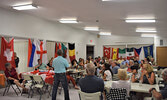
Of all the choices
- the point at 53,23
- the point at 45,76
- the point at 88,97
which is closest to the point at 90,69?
the point at 88,97

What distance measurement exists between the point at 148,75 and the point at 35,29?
526cm

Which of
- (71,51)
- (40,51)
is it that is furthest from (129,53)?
(40,51)

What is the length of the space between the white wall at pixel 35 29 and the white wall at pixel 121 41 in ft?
11.1

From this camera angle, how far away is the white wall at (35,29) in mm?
5777

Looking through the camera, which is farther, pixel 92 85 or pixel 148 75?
pixel 148 75

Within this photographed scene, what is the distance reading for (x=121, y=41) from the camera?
13.1 m

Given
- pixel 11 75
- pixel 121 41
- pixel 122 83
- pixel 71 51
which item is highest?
pixel 121 41

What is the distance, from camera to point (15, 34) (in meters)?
6.10

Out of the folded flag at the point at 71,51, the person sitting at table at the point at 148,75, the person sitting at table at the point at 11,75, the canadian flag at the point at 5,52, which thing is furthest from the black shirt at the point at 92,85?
the folded flag at the point at 71,51

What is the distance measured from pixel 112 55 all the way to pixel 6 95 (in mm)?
9675

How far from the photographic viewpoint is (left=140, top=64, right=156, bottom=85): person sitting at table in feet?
12.3

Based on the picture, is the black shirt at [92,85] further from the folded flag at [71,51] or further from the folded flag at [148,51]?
the folded flag at [148,51]

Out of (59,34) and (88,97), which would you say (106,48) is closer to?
(59,34)

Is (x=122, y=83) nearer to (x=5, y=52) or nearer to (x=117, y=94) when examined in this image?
(x=117, y=94)
